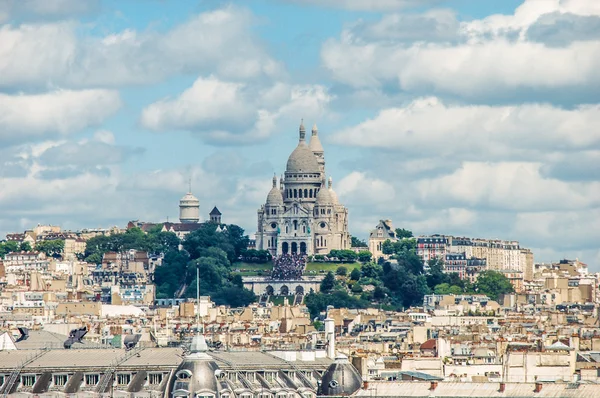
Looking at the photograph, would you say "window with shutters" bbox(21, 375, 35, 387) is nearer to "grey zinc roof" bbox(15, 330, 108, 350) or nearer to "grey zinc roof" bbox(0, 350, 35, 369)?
"grey zinc roof" bbox(0, 350, 35, 369)

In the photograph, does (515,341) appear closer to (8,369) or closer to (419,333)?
(419,333)

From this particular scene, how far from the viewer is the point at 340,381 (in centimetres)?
8588

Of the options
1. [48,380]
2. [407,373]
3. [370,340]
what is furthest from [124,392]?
[370,340]

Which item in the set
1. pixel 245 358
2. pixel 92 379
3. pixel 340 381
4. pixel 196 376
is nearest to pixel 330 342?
pixel 245 358

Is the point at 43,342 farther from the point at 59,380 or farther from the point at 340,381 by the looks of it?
the point at 340,381

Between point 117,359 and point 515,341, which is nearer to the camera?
point 117,359

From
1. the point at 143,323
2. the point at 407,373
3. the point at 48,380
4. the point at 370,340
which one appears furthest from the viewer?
the point at 143,323

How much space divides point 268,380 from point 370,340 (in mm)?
69454

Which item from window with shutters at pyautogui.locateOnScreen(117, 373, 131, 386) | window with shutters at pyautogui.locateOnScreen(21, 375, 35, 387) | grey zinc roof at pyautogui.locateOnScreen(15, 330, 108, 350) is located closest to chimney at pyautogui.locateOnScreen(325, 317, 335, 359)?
grey zinc roof at pyautogui.locateOnScreen(15, 330, 108, 350)

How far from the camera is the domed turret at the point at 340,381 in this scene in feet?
281

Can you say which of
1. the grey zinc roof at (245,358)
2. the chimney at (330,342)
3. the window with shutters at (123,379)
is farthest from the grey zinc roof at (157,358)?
the chimney at (330,342)

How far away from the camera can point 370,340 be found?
536 feet

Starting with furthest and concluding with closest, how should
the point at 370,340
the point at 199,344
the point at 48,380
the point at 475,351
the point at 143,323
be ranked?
the point at 143,323 < the point at 370,340 < the point at 475,351 < the point at 48,380 < the point at 199,344

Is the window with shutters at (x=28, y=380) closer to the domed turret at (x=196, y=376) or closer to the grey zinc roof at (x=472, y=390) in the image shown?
the domed turret at (x=196, y=376)
